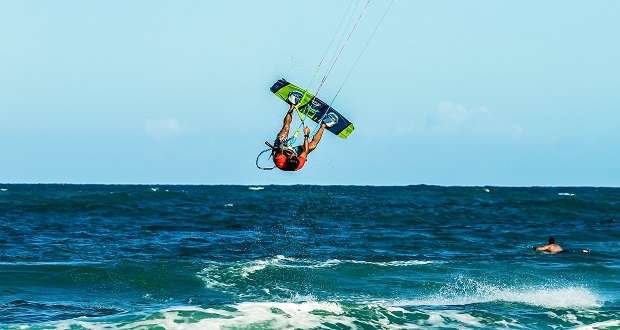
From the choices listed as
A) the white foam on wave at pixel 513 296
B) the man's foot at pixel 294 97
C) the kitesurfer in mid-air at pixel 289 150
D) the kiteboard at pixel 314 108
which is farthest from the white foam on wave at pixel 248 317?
the man's foot at pixel 294 97

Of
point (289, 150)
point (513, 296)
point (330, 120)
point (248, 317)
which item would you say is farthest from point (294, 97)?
point (513, 296)

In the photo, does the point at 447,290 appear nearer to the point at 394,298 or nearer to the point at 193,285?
the point at 394,298

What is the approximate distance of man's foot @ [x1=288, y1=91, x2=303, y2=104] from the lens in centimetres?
1641

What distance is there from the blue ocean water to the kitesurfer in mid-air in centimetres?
289

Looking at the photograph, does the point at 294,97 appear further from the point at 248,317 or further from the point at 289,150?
the point at 248,317

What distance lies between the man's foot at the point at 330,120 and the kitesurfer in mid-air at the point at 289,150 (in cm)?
71

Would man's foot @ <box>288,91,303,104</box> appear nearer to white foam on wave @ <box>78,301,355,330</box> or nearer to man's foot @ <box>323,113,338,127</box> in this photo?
man's foot @ <box>323,113,338,127</box>

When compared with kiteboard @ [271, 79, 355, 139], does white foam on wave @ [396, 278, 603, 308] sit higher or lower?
lower

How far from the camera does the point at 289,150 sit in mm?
15062

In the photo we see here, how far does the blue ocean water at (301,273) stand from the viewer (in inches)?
637

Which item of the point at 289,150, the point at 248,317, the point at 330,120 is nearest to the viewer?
the point at 289,150

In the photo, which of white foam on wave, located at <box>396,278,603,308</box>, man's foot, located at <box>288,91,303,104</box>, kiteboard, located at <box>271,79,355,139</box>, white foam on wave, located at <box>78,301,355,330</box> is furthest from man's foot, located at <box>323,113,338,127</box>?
white foam on wave, located at <box>396,278,603,308</box>

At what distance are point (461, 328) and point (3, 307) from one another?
878cm

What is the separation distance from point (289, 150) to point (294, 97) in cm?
178
